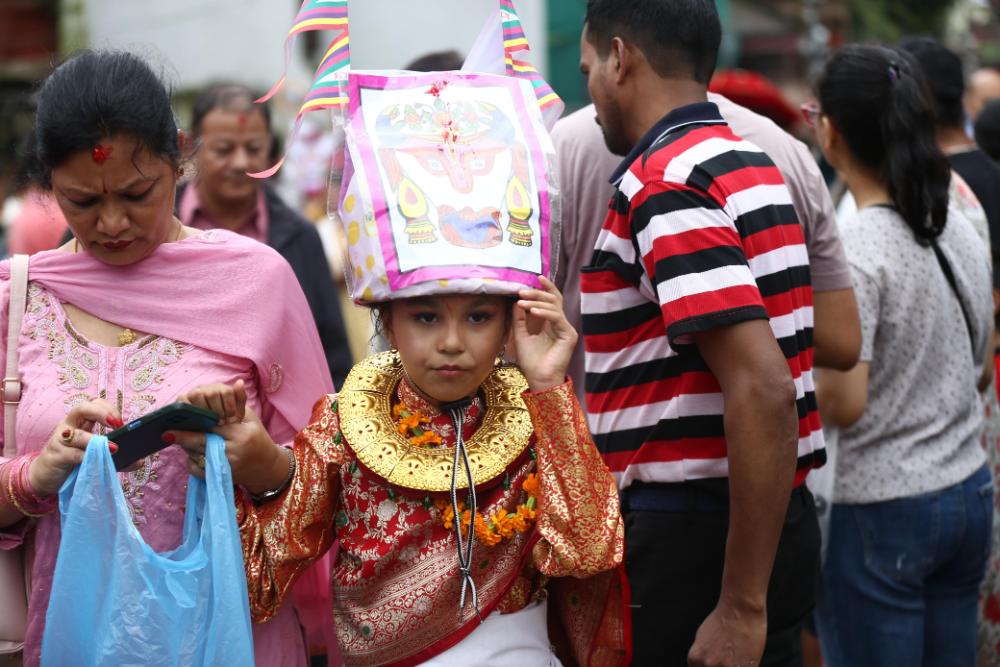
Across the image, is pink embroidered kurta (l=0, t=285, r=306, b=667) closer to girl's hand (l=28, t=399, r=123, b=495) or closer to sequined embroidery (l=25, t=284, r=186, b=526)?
sequined embroidery (l=25, t=284, r=186, b=526)

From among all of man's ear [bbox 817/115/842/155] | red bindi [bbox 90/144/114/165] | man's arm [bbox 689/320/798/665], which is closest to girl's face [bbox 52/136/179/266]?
red bindi [bbox 90/144/114/165]

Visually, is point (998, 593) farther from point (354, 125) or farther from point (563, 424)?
point (354, 125)

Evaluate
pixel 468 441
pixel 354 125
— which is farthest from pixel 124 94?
pixel 468 441

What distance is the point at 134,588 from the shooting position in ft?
7.34

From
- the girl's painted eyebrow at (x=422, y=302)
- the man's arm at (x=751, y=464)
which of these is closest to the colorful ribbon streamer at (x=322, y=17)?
the girl's painted eyebrow at (x=422, y=302)

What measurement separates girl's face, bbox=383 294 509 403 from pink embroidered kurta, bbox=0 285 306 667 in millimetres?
465

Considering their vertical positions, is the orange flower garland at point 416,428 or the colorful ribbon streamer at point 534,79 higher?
the colorful ribbon streamer at point 534,79

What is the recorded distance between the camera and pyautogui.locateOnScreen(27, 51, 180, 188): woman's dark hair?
93.4 inches

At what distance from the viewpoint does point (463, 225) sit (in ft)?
7.34

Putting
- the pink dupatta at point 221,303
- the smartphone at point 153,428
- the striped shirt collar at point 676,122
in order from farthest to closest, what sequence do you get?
1. the striped shirt collar at point 676,122
2. the pink dupatta at point 221,303
3. the smartphone at point 153,428

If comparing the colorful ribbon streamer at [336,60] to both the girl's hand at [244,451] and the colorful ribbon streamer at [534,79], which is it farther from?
the girl's hand at [244,451]

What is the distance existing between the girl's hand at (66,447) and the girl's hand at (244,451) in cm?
13

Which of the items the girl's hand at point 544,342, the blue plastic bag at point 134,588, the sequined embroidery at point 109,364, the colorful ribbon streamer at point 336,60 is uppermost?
the colorful ribbon streamer at point 336,60

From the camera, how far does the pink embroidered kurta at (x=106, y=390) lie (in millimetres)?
2436
